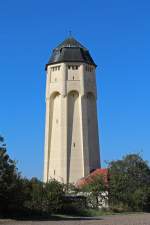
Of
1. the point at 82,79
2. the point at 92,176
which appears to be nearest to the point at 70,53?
the point at 82,79

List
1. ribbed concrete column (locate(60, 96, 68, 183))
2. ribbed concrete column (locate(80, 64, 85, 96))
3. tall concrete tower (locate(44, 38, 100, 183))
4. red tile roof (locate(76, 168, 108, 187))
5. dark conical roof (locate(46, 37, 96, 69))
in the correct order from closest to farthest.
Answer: red tile roof (locate(76, 168, 108, 187)), ribbed concrete column (locate(60, 96, 68, 183)), tall concrete tower (locate(44, 38, 100, 183)), ribbed concrete column (locate(80, 64, 85, 96)), dark conical roof (locate(46, 37, 96, 69))

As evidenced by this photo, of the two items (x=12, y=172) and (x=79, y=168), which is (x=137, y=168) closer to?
(x=79, y=168)

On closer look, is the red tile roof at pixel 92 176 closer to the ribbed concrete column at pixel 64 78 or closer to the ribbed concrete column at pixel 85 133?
the ribbed concrete column at pixel 85 133

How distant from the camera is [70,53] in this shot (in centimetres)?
7256

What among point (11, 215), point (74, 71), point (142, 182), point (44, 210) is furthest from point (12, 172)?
point (74, 71)

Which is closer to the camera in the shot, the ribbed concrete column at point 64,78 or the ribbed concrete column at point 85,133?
the ribbed concrete column at point 85,133

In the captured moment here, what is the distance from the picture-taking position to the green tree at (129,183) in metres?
55.2

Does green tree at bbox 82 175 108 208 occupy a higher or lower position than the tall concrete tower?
lower

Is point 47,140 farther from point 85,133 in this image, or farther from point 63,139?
point 85,133

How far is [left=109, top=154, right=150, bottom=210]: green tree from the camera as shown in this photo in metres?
55.2

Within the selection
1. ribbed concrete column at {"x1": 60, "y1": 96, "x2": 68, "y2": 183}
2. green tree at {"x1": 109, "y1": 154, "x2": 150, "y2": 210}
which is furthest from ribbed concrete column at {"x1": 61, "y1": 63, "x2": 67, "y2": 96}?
green tree at {"x1": 109, "y1": 154, "x2": 150, "y2": 210}

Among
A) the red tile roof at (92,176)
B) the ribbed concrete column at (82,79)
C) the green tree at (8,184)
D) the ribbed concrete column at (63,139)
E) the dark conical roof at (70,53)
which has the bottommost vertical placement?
the green tree at (8,184)

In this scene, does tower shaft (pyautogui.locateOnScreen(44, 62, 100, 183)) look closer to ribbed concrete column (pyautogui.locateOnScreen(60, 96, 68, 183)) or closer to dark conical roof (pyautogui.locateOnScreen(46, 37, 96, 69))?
ribbed concrete column (pyautogui.locateOnScreen(60, 96, 68, 183))

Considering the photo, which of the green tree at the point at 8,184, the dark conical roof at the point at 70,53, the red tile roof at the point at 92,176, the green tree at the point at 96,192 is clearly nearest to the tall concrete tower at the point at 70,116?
the dark conical roof at the point at 70,53
